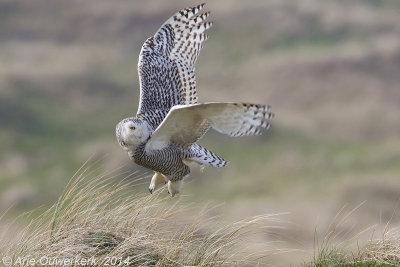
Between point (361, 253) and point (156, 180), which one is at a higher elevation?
point (156, 180)

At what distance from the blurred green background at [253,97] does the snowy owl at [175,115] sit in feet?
121

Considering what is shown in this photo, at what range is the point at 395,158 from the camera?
6153 cm

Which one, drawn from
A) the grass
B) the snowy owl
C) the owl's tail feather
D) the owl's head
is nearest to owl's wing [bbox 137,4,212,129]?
the snowy owl

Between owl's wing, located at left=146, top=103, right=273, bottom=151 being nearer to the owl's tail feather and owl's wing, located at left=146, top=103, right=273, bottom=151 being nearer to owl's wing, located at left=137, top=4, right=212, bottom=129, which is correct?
the owl's tail feather

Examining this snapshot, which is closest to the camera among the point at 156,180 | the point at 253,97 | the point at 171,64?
the point at 156,180

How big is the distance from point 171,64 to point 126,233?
8.38 ft

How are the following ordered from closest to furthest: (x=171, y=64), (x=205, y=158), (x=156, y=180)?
(x=205, y=158)
(x=156, y=180)
(x=171, y=64)

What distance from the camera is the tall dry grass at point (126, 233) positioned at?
7133 mm

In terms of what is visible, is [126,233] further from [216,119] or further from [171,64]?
[171,64]

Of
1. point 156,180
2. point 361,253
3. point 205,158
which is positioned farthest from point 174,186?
point 361,253

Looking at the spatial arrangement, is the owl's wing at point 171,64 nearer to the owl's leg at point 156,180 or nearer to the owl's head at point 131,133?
the owl's leg at point 156,180

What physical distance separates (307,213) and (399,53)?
43.4m

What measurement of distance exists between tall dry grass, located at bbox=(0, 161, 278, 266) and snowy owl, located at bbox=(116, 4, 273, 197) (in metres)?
0.50

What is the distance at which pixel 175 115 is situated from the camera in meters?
7.46
